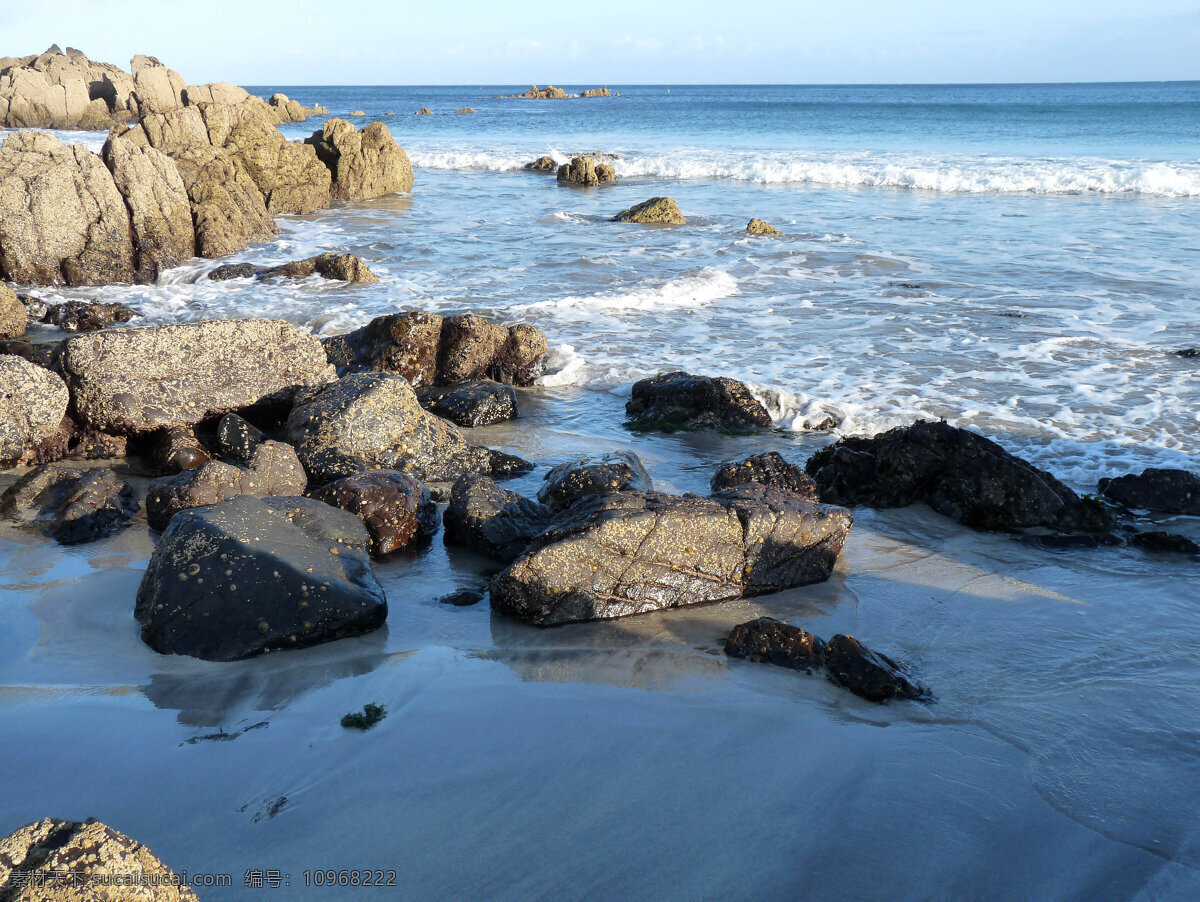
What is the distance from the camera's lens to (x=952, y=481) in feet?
20.6

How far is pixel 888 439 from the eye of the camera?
6.71m

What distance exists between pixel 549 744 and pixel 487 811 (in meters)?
0.47

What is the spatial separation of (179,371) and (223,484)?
2.00m

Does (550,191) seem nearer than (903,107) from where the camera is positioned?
Yes

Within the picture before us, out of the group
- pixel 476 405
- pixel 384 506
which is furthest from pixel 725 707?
pixel 476 405

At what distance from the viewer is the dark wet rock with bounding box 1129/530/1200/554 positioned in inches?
217

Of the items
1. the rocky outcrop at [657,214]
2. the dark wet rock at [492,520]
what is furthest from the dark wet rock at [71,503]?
the rocky outcrop at [657,214]

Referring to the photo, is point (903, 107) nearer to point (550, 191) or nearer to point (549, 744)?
point (550, 191)

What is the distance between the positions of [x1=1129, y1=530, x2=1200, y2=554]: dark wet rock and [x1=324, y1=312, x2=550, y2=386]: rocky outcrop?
5879 millimetres

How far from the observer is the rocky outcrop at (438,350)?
918 cm

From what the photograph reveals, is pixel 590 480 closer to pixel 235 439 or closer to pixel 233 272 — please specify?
pixel 235 439

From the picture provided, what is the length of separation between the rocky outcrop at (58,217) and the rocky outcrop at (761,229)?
460 inches

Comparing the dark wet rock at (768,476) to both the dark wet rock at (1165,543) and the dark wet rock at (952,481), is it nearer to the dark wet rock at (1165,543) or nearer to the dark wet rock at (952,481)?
the dark wet rock at (952,481)

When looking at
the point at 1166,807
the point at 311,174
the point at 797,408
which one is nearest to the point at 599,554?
the point at 1166,807
